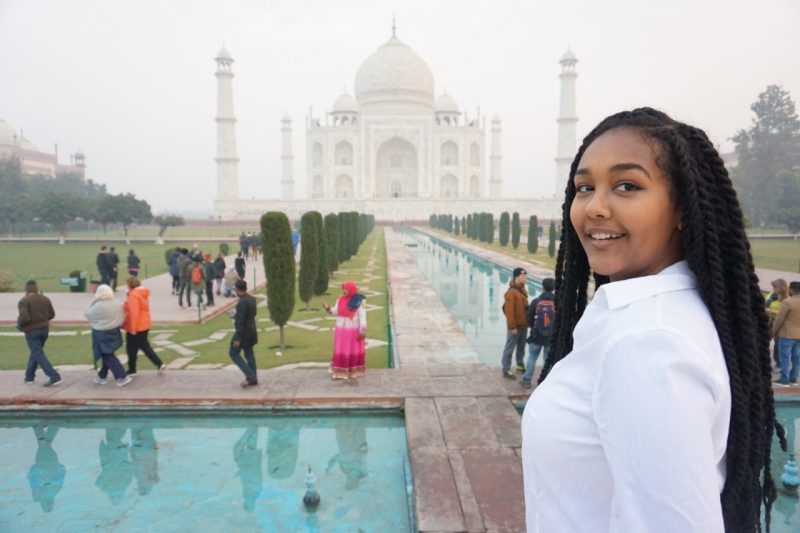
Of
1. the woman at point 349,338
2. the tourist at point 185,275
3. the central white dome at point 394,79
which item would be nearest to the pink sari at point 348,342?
the woman at point 349,338

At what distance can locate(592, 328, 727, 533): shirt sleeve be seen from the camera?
0.58 metres

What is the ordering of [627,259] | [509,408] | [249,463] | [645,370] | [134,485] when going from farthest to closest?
[509,408] → [249,463] → [134,485] → [627,259] → [645,370]

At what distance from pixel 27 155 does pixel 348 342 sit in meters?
54.2

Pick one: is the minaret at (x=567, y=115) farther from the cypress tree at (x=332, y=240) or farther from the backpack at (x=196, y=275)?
the backpack at (x=196, y=275)

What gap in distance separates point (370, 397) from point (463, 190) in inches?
1709

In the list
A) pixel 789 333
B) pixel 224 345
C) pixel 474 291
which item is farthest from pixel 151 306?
pixel 789 333

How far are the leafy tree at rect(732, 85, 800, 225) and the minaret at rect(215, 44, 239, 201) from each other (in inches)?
1321

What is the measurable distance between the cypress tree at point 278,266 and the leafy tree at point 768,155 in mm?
31683

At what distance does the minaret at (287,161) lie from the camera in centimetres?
4678

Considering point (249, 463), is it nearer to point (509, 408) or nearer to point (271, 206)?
point (509, 408)

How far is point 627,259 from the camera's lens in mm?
780

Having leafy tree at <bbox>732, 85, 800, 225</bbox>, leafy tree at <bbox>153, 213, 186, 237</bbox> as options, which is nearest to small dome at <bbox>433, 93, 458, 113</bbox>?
leafy tree at <bbox>732, 85, 800, 225</bbox>

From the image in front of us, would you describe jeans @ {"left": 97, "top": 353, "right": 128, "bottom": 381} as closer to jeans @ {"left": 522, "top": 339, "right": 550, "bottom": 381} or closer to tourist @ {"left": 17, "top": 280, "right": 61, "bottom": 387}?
tourist @ {"left": 17, "top": 280, "right": 61, "bottom": 387}

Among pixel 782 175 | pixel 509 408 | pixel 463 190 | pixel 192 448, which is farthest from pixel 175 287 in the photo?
pixel 463 190
